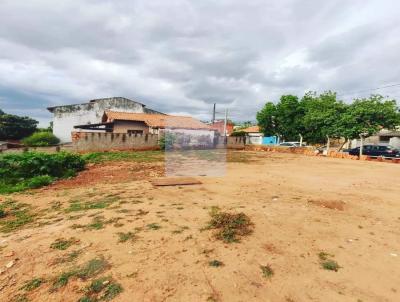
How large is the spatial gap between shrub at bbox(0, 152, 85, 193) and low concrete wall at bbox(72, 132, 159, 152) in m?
7.69

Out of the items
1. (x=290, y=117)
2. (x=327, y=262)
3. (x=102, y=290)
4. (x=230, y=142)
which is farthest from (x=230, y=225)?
(x=290, y=117)

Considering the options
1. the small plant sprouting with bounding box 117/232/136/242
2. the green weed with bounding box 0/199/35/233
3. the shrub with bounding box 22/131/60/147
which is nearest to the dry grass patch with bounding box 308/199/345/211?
the small plant sprouting with bounding box 117/232/136/242

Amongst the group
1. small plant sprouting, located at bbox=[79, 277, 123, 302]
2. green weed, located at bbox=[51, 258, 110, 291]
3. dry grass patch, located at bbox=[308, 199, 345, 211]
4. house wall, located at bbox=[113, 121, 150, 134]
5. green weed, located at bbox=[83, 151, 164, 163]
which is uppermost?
house wall, located at bbox=[113, 121, 150, 134]

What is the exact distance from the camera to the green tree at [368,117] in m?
18.1

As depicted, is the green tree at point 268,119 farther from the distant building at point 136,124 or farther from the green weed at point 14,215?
the green weed at point 14,215

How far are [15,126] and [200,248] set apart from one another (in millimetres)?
31556

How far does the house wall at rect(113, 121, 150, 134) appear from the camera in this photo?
22953 mm

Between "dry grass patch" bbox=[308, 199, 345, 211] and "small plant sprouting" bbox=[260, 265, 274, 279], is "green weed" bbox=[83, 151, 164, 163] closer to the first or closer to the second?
"dry grass patch" bbox=[308, 199, 345, 211]

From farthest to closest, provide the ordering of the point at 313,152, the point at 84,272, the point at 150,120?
the point at 150,120 → the point at 313,152 → the point at 84,272

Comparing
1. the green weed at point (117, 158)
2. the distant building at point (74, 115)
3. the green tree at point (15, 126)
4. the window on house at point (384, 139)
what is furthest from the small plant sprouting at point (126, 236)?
the window on house at point (384, 139)

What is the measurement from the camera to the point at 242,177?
9367mm

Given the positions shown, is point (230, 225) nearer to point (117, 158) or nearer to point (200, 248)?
point (200, 248)

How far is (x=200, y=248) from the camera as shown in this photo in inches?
142

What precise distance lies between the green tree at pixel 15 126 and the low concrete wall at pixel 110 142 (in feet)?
49.8
